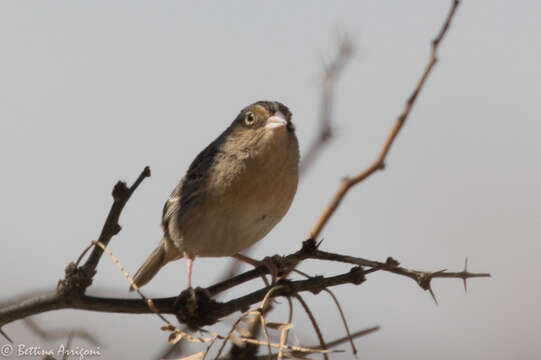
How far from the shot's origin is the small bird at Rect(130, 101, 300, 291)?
4.37m

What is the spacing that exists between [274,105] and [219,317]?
228 centimetres

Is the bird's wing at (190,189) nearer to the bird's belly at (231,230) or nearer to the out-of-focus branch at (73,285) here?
the bird's belly at (231,230)

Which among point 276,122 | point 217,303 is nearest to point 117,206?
point 217,303

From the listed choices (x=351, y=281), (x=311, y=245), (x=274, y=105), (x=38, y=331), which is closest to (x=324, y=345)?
(x=351, y=281)

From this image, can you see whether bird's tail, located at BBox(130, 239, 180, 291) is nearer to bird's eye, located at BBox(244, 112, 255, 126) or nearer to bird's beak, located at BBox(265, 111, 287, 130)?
bird's eye, located at BBox(244, 112, 255, 126)

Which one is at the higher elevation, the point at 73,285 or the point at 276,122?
the point at 276,122

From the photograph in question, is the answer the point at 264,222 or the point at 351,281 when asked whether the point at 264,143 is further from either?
the point at 351,281

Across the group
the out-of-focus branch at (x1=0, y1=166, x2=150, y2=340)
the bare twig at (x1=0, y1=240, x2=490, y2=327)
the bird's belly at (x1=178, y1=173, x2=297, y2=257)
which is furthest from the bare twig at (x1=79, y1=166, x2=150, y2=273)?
the bird's belly at (x1=178, y1=173, x2=297, y2=257)

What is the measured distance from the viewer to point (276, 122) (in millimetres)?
4512

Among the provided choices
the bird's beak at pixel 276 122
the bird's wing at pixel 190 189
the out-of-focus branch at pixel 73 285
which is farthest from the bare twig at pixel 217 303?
the bird's wing at pixel 190 189

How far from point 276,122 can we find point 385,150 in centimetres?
221

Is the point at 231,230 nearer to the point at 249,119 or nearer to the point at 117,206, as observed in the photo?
the point at 249,119

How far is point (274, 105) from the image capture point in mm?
4641

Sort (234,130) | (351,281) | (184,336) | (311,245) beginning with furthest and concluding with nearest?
1. (234,130)
2. (311,245)
3. (351,281)
4. (184,336)
